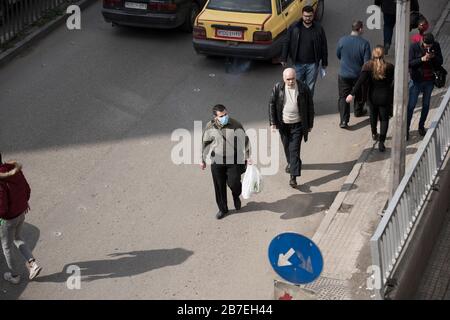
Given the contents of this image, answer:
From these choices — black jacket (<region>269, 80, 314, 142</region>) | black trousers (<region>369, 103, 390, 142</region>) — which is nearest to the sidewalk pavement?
black trousers (<region>369, 103, 390, 142</region>)

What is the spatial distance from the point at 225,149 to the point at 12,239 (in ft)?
9.34

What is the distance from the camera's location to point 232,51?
15.6 m

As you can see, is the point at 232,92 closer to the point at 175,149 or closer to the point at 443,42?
the point at 175,149

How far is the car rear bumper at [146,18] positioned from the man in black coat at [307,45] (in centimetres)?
393

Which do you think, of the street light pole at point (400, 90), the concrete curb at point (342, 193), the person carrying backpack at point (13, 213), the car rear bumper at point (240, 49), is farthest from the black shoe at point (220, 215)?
the car rear bumper at point (240, 49)

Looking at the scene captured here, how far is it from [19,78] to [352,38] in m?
6.35

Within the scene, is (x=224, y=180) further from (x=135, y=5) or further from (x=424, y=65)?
(x=135, y=5)

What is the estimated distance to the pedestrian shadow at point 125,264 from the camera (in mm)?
10492

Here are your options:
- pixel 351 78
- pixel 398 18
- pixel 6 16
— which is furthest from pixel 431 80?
pixel 6 16

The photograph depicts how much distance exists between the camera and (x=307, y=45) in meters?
13.5

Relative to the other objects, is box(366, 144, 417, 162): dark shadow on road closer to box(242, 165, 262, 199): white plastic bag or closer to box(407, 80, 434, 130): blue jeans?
box(407, 80, 434, 130): blue jeans

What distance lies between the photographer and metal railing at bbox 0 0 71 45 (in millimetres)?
17203

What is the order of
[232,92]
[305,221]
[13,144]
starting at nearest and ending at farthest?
[305,221], [13,144], [232,92]

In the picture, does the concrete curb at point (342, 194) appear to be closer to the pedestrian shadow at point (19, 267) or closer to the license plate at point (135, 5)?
the pedestrian shadow at point (19, 267)
